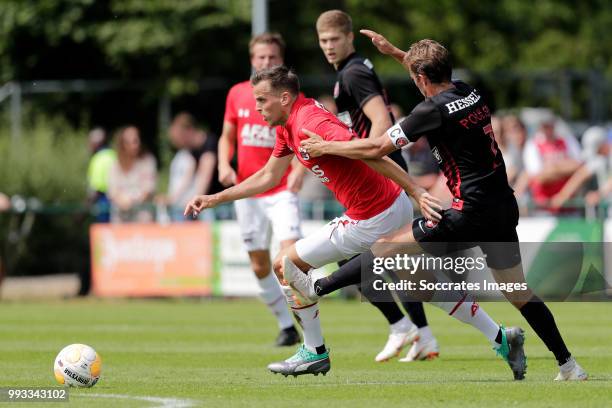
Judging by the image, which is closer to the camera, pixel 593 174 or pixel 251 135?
pixel 251 135

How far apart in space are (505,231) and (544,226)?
9.82m

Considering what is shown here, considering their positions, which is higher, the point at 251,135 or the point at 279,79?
the point at 279,79

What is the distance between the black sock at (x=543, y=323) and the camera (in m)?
9.61

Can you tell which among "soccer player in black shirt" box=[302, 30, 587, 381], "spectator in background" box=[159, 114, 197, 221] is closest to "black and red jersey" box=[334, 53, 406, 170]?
"soccer player in black shirt" box=[302, 30, 587, 381]

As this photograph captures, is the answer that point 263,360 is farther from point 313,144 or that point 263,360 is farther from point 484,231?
point 484,231

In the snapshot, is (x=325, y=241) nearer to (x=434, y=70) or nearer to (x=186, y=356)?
(x=434, y=70)

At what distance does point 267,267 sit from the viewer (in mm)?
13828

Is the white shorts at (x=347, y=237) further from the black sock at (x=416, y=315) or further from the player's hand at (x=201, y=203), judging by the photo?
the black sock at (x=416, y=315)

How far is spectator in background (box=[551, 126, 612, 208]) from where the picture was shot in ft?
63.2

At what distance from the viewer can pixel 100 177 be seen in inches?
872

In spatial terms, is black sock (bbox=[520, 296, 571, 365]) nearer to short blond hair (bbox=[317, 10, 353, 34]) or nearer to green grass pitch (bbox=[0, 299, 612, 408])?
green grass pitch (bbox=[0, 299, 612, 408])

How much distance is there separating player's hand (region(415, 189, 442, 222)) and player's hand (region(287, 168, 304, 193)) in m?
3.53

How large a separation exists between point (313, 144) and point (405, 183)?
2.29 ft

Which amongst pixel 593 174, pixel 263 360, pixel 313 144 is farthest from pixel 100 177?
pixel 313 144
